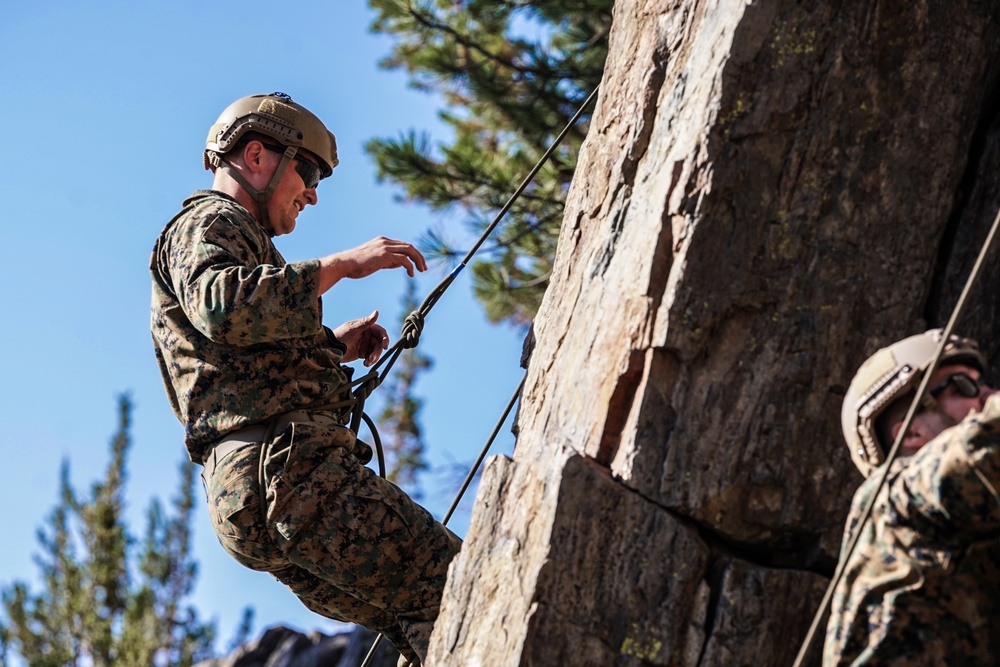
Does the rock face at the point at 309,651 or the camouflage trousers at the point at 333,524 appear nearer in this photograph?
the camouflage trousers at the point at 333,524

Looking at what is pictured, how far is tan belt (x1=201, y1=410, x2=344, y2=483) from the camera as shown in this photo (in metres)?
4.96

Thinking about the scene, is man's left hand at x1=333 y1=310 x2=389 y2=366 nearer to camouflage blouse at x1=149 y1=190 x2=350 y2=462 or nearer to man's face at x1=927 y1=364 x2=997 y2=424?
camouflage blouse at x1=149 y1=190 x2=350 y2=462

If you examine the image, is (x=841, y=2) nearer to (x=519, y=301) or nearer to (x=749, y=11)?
(x=749, y=11)

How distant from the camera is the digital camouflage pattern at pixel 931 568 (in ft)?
11.2

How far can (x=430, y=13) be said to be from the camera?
36.6 ft

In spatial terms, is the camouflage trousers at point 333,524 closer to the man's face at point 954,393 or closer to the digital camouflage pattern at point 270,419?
the digital camouflage pattern at point 270,419

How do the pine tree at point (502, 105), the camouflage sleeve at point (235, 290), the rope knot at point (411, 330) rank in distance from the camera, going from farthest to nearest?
the pine tree at point (502, 105)
the rope knot at point (411, 330)
the camouflage sleeve at point (235, 290)

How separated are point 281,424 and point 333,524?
1.45ft

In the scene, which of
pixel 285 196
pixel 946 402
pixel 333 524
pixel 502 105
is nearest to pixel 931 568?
pixel 946 402

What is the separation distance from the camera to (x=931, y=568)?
3561 millimetres

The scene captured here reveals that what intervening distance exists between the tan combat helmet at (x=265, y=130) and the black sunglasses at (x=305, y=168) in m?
0.03

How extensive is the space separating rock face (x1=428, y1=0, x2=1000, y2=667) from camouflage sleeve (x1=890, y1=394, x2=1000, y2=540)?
1031 millimetres

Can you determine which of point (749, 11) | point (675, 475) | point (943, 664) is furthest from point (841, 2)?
point (943, 664)

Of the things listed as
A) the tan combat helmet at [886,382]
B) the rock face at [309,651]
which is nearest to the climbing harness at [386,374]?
the tan combat helmet at [886,382]
